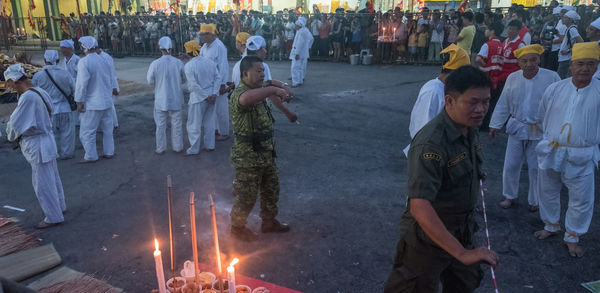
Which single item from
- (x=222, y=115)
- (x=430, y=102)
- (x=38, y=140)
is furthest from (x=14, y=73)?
(x=430, y=102)

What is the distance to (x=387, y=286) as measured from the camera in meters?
2.70

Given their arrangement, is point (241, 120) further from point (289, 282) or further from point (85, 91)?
point (85, 91)

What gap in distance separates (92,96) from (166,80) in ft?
3.90

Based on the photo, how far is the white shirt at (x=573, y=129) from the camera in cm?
392

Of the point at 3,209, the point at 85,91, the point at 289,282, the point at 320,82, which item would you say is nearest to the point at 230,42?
the point at 320,82

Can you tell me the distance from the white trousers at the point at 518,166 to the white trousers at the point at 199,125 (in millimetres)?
4778

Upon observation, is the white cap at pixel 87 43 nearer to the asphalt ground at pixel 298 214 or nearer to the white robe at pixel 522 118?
the asphalt ground at pixel 298 214

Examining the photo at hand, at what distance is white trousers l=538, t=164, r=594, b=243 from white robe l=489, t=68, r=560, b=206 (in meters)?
0.59

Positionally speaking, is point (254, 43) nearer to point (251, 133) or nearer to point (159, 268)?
point (251, 133)

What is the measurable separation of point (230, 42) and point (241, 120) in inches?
711

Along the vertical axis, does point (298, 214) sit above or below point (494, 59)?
below

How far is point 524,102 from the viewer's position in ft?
15.8

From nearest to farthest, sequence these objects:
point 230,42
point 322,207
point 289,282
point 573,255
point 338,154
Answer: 1. point 289,282
2. point 573,255
3. point 322,207
4. point 338,154
5. point 230,42

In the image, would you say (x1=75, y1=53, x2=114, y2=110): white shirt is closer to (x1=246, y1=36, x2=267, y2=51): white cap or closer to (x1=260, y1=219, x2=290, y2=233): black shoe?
(x1=246, y1=36, x2=267, y2=51): white cap
